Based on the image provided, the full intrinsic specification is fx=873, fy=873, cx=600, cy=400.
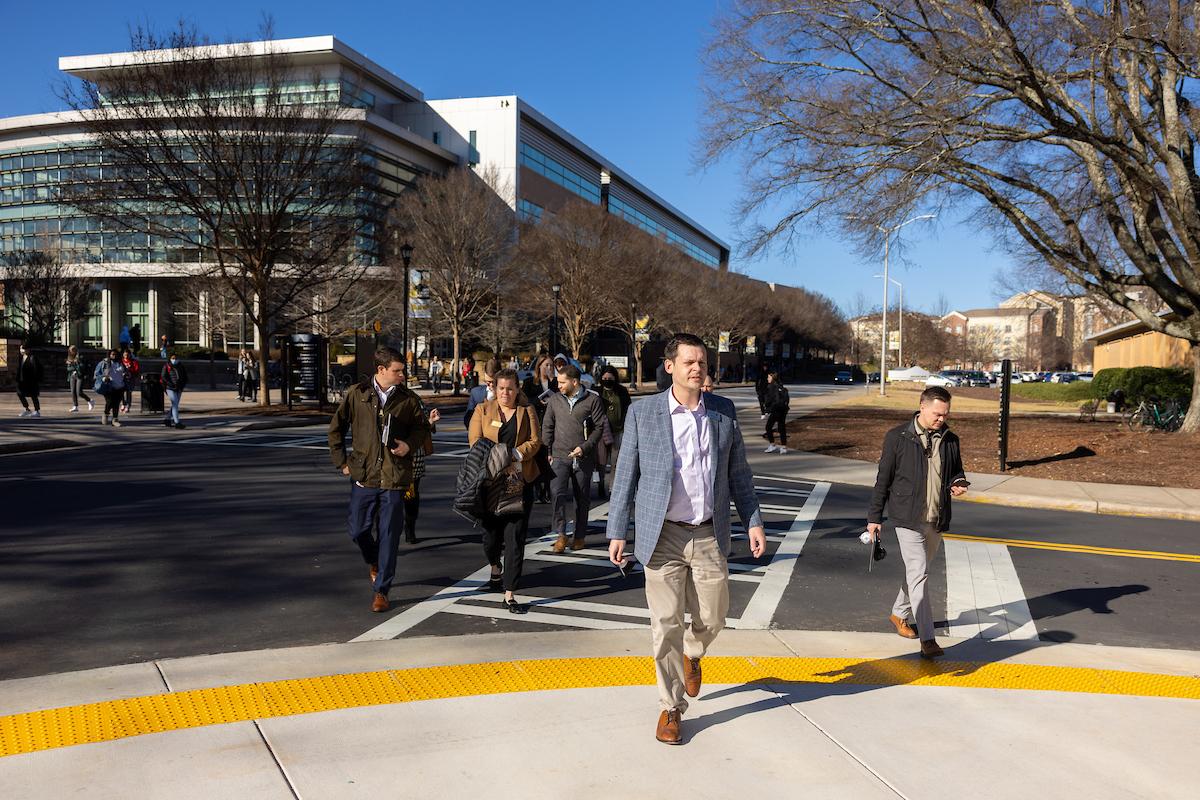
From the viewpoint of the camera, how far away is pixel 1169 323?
20.9 meters

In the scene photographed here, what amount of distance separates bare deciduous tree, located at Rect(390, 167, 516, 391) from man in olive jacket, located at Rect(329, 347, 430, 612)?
105 feet

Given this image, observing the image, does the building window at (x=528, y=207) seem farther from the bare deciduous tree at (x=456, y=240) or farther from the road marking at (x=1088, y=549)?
the road marking at (x=1088, y=549)

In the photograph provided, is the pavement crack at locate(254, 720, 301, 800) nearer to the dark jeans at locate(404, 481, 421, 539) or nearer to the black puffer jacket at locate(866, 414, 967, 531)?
the black puffer jacket at locate(866, 414, 967, 531)

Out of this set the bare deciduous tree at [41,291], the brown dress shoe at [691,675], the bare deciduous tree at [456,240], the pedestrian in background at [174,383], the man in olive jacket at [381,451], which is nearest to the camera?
the brown dress shoe at [691,675]

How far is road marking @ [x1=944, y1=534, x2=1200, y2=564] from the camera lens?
29.6ft

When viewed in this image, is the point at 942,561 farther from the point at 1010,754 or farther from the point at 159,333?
the point at 159,333

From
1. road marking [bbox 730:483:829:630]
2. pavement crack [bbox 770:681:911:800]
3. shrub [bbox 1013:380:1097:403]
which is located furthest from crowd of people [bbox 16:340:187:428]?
shrub [bbox 1013:380:1097:403]

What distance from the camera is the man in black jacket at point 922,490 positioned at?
5.55 metres

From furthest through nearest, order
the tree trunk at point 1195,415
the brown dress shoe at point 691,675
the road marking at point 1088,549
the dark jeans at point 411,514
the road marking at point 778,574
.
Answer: the tree trunk at point 1195,415, the road marking at point 1088,549, the dark jeans at point 411,514, the road marking at point 778,574, the brown dress shoe at point 691,675

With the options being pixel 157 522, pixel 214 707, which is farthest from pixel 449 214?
pixel 214 707

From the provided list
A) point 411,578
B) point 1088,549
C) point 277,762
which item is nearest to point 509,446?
point 411,578

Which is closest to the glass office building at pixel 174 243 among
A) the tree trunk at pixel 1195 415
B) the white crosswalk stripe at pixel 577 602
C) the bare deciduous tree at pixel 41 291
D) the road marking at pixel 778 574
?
the bare deciduous tree at pixel 41 291

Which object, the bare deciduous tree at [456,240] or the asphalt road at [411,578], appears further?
the bare deciduous tree at [456,240]

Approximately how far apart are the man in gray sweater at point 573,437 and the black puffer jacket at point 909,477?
3.46m
